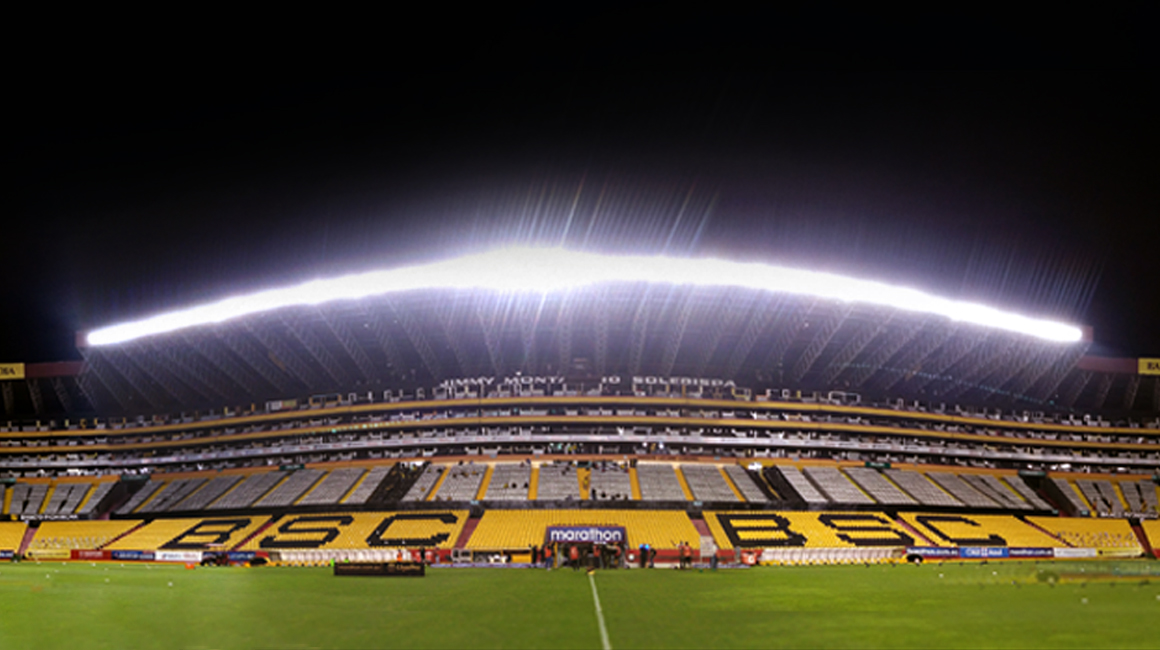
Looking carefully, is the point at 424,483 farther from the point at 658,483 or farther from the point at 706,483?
the point at 706,483

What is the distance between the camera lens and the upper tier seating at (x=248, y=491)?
189 ft

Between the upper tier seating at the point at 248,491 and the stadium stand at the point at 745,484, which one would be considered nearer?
the stadium stand at the point at 745,484

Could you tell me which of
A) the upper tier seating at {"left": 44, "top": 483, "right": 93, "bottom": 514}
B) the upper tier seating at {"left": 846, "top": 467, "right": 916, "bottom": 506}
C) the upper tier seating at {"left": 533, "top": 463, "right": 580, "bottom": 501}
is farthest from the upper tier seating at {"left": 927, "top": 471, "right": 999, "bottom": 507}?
the upper tier seating at {"left": 44, "top": 483, "right": 93, "bottom": 514}

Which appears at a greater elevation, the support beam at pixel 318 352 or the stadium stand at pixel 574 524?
the support beam at pixel 318 352

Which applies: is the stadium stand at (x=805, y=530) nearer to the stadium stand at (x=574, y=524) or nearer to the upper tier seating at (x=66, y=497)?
the stadium stand at (x=574, y=524)

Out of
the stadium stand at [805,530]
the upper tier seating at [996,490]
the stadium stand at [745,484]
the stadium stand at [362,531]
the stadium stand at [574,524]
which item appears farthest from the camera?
the upper tier seating at [996,490]

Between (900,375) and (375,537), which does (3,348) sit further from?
(900,375)

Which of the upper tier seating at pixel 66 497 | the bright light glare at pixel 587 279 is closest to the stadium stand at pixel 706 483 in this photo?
the bright light glare at pixel 587 279

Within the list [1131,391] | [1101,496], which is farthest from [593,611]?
[1131,391]

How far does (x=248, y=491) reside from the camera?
196 ft

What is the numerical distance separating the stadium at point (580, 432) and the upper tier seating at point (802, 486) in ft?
1.20

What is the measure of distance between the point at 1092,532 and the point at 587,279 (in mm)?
41349

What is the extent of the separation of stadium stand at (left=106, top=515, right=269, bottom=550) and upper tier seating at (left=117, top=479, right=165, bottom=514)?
5589 mm

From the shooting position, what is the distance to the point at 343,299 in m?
53.6
